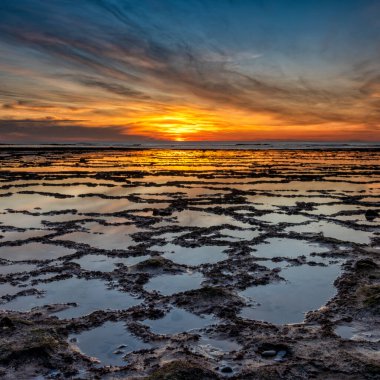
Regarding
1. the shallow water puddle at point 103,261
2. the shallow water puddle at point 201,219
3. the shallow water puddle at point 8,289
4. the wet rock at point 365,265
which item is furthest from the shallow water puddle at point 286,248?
the shallow water puddle at point 8,289

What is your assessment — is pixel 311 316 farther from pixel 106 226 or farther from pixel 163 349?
pixel 106 226

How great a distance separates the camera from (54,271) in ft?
36.4

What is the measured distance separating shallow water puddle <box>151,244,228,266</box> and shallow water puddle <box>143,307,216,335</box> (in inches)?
139

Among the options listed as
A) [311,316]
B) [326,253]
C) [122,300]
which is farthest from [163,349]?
[326,253]

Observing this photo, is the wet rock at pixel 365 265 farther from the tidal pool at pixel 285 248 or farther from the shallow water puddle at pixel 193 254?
the shallow water puddle at pixel 193 254

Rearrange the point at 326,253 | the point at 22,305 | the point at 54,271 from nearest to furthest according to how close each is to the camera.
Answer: the point at 22,305 < the point at 54,271 < the point at 326,253

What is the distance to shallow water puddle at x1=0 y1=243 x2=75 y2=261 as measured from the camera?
12.5m

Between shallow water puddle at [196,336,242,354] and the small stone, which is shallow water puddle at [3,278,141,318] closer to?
shallow water puddle at [196,336,242,354]

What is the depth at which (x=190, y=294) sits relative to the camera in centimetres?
930

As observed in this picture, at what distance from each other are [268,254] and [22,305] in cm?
722

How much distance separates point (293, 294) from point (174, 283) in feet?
9.34

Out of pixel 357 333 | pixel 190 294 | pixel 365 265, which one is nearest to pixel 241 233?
pixel 365 265

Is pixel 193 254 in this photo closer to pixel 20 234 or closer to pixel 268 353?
pixel 268 353

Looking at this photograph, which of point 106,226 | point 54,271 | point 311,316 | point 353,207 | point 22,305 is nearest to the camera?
point 311,316
